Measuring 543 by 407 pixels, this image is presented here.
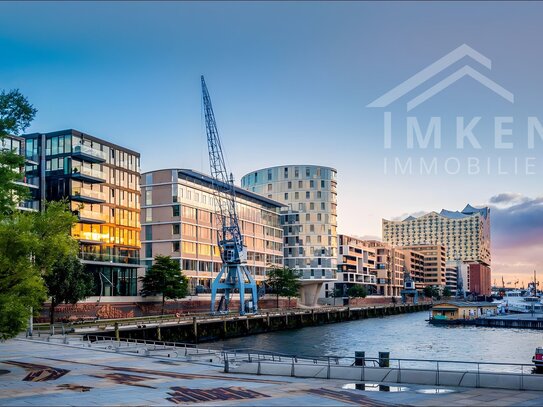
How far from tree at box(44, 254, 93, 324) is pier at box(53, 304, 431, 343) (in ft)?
13.0

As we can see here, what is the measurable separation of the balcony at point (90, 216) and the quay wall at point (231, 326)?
881 inches

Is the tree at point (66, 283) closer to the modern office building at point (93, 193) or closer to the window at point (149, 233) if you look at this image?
the modern office building at point (93, 193)

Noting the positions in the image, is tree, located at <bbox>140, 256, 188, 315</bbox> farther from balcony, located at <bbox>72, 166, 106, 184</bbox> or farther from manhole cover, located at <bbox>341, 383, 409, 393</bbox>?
manhole cover, located at <bbox>341, 383, 409, 393</bbox>

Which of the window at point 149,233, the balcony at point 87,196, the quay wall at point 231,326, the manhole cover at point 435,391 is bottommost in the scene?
the quay wall at point 231,326

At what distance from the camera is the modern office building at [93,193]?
99750 mm

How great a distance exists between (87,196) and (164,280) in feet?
63.5

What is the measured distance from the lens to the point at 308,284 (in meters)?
196

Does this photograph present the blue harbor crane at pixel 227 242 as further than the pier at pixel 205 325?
Yes

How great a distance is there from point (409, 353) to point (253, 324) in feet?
124

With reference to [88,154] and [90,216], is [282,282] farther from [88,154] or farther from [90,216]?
[88,154]

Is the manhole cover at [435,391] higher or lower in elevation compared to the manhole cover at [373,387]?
higher

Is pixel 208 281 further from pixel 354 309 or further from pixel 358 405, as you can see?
pixel 358 405

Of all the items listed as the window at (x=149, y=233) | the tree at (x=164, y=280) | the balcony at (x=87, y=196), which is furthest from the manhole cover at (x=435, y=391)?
the window at (x=149, y=233)

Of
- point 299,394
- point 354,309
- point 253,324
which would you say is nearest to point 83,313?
point 253,324
